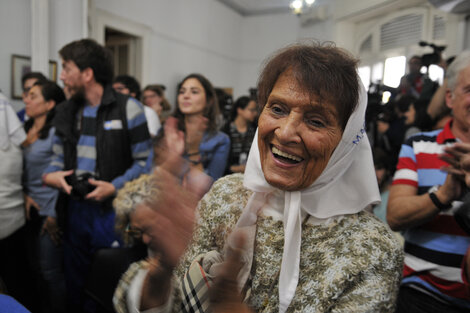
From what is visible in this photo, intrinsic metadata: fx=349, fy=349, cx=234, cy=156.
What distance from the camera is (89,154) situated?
2205 millimetres

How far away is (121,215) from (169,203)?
1.39 m

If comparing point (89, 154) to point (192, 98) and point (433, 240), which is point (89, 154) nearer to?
point (192, 98)

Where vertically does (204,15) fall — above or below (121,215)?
above

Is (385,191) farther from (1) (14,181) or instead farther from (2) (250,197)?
(1) (14,181)

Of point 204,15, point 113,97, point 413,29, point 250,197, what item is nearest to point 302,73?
point 250,197

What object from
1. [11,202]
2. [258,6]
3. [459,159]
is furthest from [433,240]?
[258,6]

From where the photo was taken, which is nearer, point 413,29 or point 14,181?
point 14,181

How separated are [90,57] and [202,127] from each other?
866 millimetres

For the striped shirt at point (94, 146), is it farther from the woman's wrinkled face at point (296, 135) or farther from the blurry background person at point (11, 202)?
the woman's wrinkled face at point (296, 135)

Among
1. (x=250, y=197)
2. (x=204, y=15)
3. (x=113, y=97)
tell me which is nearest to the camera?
(x=250, y=197)

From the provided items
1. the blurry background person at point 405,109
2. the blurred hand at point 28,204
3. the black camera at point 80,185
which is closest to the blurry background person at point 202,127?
the black camera at point 80,185

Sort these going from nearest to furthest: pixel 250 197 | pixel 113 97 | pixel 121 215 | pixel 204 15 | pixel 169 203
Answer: pixel 169 203 → pixel 250 197 → pixel 121 215 → pixel 113 97 → pixel 204 15

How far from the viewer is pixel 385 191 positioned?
2684mm

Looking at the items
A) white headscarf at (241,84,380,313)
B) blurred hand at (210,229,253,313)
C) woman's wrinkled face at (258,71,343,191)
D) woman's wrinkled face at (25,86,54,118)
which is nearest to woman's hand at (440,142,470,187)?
white headscarf at (241,84,380,313)
